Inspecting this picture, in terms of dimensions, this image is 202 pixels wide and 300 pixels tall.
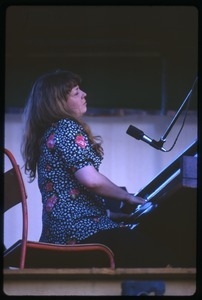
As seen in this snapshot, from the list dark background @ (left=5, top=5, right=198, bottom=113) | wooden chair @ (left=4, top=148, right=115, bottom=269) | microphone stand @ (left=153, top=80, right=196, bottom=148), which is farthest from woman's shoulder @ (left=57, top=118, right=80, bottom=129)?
wooden chair @ (left=4, top=148, right=115, bottom=269)

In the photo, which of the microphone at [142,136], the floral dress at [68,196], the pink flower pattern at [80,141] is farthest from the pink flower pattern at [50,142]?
the microphone at [142,136]

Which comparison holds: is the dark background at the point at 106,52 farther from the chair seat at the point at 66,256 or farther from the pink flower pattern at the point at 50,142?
the chair seat at the point at 66,256

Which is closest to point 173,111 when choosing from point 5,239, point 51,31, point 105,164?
point 105,164

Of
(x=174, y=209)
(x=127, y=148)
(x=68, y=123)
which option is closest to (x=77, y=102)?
(x=68, y=123)

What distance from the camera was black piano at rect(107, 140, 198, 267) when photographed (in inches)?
192

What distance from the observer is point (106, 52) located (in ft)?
16.3

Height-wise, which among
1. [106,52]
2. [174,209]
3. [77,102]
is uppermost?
[106,52]

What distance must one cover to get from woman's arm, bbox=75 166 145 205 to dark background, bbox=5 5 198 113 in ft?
1.18

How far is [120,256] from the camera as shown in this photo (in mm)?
4824

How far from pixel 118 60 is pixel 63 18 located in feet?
1.17

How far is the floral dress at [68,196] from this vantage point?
15.9 feet

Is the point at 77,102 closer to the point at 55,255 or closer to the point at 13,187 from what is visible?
the point at 13,187

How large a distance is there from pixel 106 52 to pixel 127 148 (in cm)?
51

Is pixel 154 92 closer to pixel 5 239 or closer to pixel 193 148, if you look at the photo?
pixel 193 148
